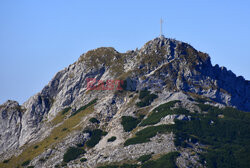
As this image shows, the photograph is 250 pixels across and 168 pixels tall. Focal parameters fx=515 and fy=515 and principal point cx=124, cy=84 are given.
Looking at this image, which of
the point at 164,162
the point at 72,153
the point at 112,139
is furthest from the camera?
the point at 112,139

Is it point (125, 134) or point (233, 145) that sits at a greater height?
point (125, 134)

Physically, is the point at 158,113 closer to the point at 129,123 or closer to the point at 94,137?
the point at 129,123

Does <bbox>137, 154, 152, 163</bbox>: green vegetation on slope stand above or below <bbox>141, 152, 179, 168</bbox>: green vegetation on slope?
above

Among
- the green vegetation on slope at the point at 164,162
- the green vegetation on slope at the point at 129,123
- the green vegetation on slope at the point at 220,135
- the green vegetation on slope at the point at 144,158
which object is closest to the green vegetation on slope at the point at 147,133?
the green vegetation on slope at the point at 220,135

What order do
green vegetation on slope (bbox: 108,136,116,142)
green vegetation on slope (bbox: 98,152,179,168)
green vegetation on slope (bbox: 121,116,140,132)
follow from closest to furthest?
green vegetation on slope (bbox: 98,152,179,168) → green vegetation on slope (bbox: 108,136,116,142) → green vegetation on slope (bbox: 121,116,140,132)

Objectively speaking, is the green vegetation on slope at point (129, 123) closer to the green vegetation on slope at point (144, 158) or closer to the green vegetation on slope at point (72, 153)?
the green vegetation on slope at point (72, 153)

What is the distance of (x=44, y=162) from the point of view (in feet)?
604

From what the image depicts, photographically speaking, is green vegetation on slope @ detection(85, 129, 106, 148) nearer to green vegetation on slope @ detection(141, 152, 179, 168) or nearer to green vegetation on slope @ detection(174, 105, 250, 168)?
green vegetation on slope @ detection(174, 105, 250, 168)

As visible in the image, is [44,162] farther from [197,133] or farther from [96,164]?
[197,133]

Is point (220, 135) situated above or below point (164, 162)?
above

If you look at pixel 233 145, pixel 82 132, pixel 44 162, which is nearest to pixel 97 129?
pixel 82 132

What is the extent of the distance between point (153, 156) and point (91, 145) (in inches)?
1335

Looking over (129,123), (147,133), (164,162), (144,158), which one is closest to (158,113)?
(129,123)

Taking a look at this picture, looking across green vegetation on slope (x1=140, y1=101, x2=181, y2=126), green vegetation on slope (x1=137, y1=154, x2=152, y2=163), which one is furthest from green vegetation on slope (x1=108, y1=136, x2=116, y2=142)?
green vegetation on slope (x1=137, y1=154, x2=152, y2=163)
